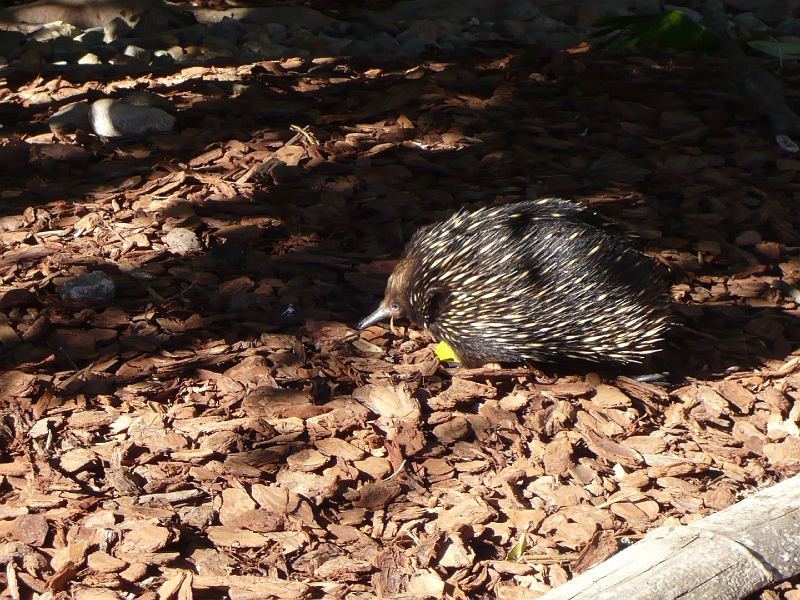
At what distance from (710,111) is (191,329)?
4.36m

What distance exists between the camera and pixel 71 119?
5.85m

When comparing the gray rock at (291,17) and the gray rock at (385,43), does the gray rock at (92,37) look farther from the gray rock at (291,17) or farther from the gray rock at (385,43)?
the gray rock at (385,43)

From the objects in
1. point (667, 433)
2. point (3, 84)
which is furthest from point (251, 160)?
point (667, 433)

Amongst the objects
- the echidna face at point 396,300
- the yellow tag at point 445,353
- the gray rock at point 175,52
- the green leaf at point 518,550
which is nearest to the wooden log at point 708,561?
the green leaf at point 518,550

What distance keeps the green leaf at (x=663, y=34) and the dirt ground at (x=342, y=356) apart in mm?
1024

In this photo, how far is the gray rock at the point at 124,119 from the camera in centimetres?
579

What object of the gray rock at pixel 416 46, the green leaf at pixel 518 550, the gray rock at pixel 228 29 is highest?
the gray rock at pixel 416 46

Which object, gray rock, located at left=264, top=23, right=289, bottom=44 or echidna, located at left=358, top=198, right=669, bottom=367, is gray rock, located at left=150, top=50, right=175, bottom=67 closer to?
gray rock, located at left=264, top=23, right=289, bottom=44

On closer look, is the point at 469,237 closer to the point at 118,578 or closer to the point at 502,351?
the point at 502,351

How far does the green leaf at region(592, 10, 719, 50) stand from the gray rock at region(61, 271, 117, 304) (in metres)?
4.96

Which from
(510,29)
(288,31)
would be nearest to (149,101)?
(288,31)

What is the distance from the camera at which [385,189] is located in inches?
215

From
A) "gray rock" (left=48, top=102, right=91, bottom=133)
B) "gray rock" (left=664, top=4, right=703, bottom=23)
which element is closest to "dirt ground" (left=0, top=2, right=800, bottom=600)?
"gray rock" (left=48, top=102, right=91, bottom=133)

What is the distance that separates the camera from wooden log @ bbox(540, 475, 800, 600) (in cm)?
264
